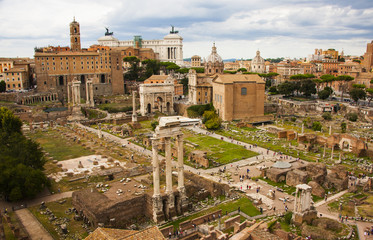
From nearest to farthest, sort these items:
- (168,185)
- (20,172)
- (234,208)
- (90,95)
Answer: (168,185), (234,208), (20,172), (90,95)

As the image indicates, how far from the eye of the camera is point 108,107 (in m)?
72.7

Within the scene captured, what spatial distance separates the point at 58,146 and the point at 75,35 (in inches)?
2262

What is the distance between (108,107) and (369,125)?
52.8 m

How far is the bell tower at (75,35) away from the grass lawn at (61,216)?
75475mm

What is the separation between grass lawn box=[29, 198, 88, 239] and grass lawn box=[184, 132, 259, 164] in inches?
776

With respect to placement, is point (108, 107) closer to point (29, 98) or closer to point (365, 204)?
point (29, 98)

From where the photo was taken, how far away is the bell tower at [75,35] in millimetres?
93312

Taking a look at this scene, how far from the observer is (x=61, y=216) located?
2495 centimetres

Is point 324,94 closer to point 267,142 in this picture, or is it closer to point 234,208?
point 267,142

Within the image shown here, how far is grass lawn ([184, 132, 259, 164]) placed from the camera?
135ft

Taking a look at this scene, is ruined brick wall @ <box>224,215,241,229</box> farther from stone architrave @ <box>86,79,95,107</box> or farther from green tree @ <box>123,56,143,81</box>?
green tree @ <box>123,56,143,81</box>

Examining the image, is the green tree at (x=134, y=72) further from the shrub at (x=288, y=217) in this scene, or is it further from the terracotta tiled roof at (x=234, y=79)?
the shrub at (x=288, y=217)

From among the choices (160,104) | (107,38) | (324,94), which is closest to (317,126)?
(324,94)

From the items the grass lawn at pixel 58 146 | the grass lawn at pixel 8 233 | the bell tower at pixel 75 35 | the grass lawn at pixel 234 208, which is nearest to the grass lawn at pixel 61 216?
the grass lawn at pixel 8 233
